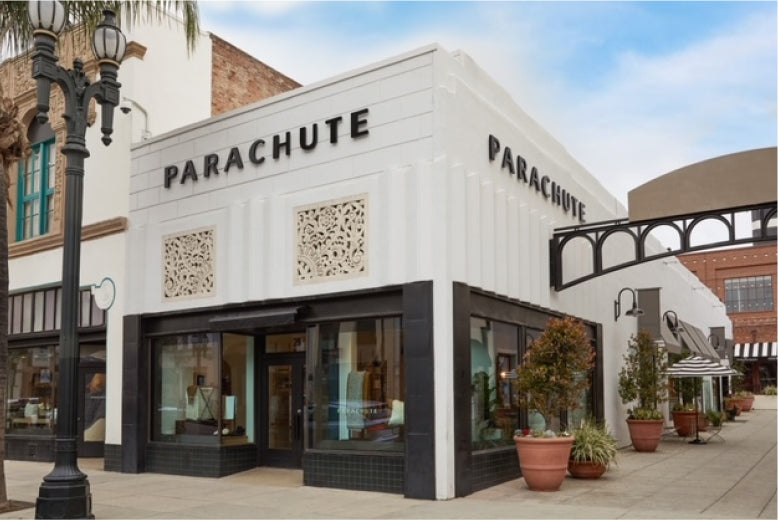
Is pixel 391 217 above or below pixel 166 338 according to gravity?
above

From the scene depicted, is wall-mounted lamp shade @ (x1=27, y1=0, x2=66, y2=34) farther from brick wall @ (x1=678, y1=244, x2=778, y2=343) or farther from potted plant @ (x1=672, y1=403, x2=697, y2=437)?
brick wall @ (x1=678, y1=244, x2=778, y2=343)

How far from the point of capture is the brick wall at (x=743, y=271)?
5803 centimetres

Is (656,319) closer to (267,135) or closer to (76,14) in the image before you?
(267,135)

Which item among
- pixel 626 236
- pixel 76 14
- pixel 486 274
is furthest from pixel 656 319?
pixel 76 14

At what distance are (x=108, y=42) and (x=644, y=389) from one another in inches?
577

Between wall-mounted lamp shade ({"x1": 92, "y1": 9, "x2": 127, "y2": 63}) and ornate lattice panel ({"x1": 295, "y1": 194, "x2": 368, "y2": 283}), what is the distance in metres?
4.05

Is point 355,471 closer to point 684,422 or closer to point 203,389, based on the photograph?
point 203,389

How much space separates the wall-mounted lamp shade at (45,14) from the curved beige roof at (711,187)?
930cm

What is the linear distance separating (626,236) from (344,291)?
1199cm

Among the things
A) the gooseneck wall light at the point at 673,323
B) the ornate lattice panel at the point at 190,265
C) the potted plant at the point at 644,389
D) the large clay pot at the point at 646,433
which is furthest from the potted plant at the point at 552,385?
the gooseneck wall light at the point at 673,323

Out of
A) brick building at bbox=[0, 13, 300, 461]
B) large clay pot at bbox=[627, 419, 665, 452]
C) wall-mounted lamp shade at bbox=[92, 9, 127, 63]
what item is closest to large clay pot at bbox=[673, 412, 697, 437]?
large clay pot at bbox=[627, 419, 665, 452]

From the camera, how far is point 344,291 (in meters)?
13.1

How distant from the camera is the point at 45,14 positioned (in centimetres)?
1023

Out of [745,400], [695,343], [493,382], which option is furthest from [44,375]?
[745,400]
